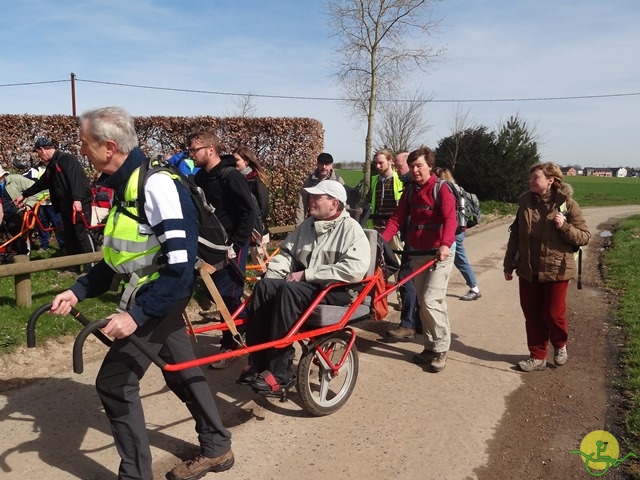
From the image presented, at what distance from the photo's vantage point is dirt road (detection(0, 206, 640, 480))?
12.1ft

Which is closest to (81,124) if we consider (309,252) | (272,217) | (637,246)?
(309,252)

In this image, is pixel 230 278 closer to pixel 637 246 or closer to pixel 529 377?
pixel 529 377

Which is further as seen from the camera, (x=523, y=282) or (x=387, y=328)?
(x=387, y=328)

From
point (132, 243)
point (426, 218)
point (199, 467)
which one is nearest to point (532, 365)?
point (426, 218)

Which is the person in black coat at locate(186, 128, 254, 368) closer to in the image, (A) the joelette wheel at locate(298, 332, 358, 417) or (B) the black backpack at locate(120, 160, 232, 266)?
(B) the black backpack at locate(120, 160, 232, 266)

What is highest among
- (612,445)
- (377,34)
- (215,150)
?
(377,34)

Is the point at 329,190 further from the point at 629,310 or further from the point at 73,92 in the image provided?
the point at 73,92

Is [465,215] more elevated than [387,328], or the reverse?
[465,215]

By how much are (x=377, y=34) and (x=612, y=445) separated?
16336 mm

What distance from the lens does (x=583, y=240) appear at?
203 inches

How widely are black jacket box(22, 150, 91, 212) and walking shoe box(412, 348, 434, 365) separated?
5163 millimetres

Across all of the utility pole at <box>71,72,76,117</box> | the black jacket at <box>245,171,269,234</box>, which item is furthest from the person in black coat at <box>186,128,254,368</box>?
the utility pole at <box>71,72,76,117</box>

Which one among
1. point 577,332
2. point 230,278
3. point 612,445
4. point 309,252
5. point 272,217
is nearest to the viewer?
point 612,445

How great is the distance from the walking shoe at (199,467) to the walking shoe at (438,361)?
245 centimetres
